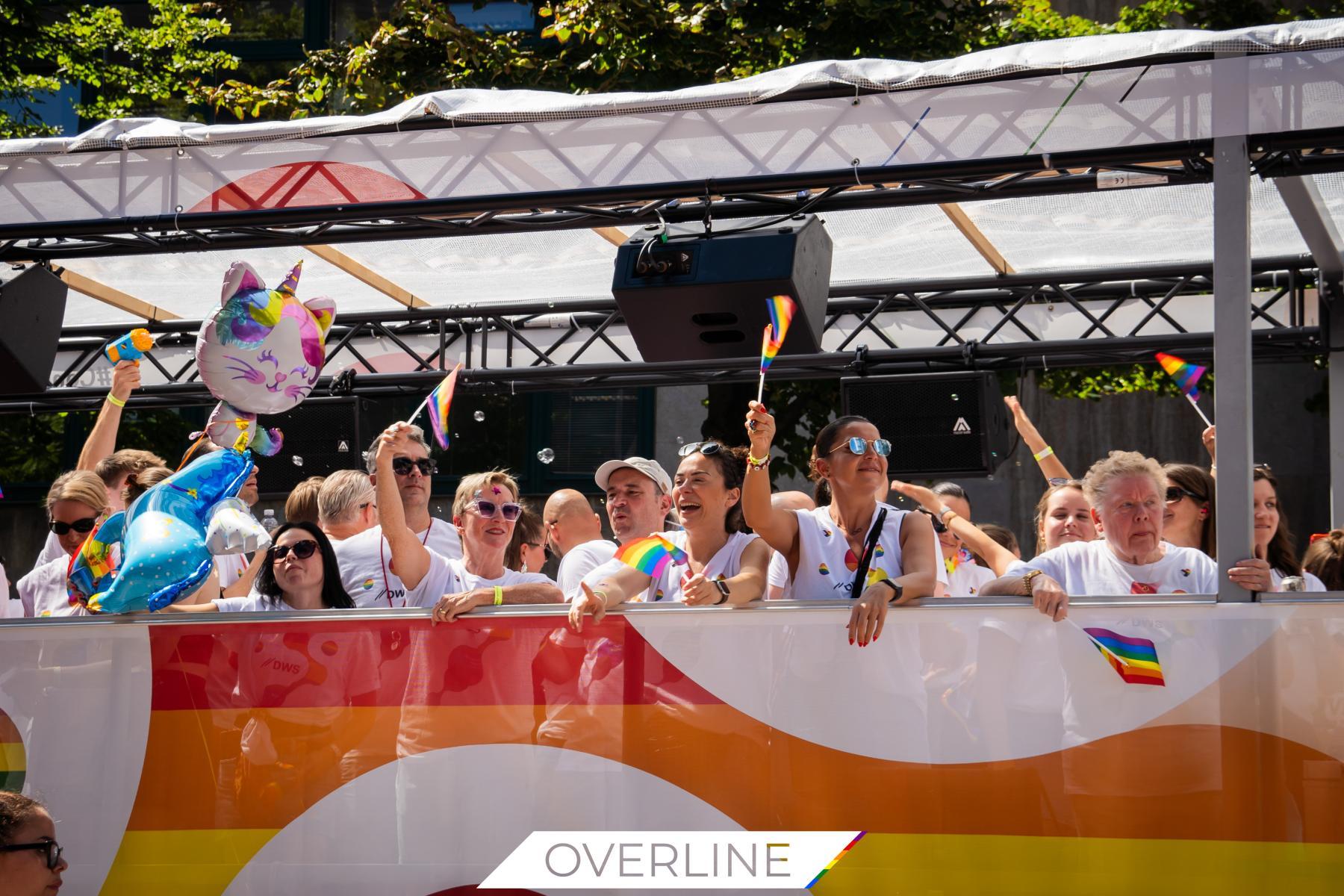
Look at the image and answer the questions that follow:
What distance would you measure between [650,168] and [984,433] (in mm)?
3507

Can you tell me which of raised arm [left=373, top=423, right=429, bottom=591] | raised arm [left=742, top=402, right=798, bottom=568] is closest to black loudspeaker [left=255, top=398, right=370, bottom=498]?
raised arm [left=373, top=423, right=429, bottom=591]

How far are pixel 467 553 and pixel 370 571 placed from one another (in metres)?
0.43

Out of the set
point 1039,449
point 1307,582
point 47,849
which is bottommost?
point 47,849

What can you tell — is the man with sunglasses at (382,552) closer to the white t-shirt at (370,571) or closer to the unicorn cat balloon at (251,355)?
the white t-shirt at (370,571)

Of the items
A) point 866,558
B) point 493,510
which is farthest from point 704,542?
point 493,510

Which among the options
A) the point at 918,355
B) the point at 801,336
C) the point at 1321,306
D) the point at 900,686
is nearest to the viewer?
the point at 900,686

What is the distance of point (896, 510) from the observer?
420cm

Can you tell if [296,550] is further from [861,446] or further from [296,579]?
[861,446]

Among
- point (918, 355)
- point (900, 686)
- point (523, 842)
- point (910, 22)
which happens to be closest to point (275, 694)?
point (523, 842)

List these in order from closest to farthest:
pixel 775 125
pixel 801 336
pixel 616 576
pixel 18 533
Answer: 1. pixel 616 576
2. pixel 775 125
3. pixel 801 336
4. pixel 18 533

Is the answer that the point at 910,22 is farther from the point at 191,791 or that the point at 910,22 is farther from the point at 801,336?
the point at 191,791

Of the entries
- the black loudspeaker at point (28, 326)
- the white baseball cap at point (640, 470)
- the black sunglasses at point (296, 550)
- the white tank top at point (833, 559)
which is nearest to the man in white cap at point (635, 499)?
the white baseball cap at point (640, 470)

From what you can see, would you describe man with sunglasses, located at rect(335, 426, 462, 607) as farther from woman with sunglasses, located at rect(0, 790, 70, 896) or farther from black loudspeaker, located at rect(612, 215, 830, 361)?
woman with sunglasses, located at rect(0, 790, 70, 896)

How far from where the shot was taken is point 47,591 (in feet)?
17.1
